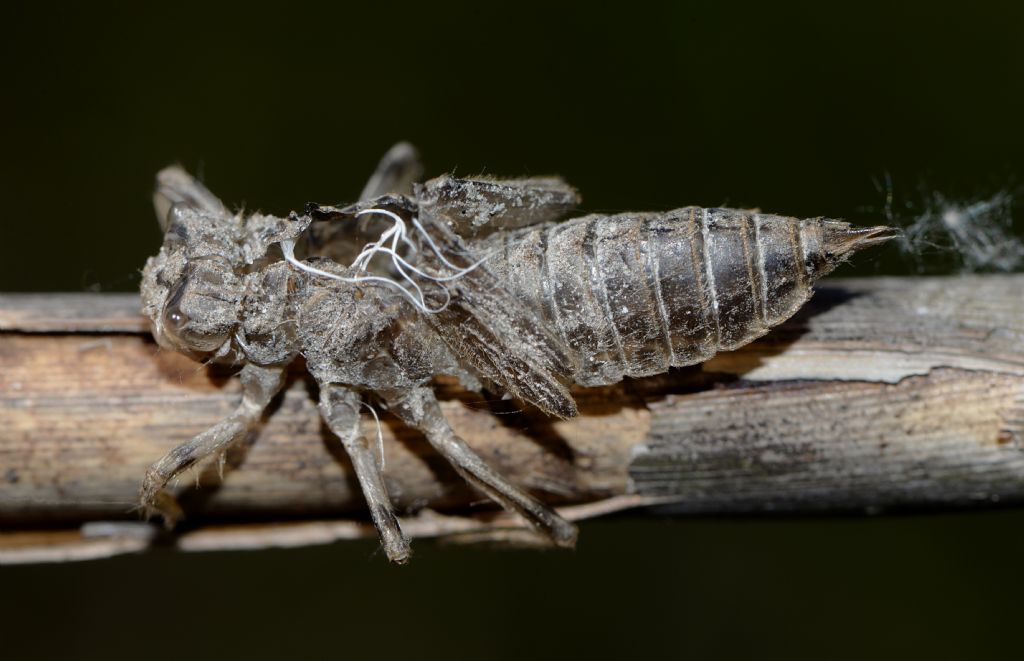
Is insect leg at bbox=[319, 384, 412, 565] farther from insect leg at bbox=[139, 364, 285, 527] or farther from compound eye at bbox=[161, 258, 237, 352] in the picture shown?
compound eye at bbox=[161, 258, 237, 352]

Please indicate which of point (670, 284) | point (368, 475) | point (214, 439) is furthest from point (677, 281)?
point (214, 439)

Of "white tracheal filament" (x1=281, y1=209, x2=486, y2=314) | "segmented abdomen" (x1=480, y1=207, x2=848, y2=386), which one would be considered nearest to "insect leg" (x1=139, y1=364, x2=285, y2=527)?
"white tracheal filament" (x1=281, y1=209, x2=486, y2=314)

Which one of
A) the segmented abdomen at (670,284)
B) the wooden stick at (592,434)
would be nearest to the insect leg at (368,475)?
the wooden stick at (592,434)

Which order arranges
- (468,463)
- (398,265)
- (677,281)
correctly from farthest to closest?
(398,265) < (468,463) < (677,281)

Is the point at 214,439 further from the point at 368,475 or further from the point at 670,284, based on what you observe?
the point at 670,284

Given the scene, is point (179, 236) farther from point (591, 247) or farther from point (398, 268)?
point (591, 247)

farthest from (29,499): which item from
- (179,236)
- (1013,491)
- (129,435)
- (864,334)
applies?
(1013,491)

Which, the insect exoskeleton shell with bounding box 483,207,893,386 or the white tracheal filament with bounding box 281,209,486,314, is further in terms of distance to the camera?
the white tracheal filament with bounding box 281,209,486,314
